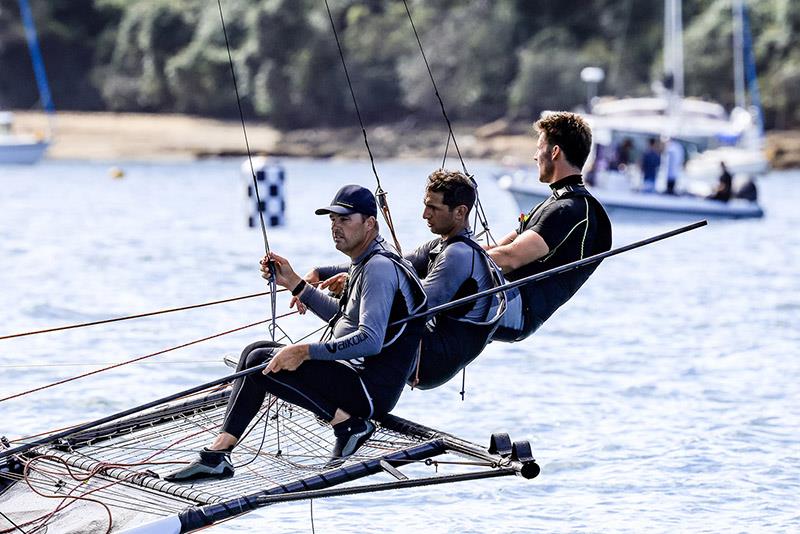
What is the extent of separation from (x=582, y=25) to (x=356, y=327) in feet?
168

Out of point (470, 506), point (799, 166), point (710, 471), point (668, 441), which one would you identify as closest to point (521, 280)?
point (470, 506)

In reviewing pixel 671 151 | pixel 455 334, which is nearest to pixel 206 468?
pixel 455 334

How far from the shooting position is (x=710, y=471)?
9477 millimetres

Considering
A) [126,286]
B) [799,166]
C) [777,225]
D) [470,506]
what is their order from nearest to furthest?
[470,506]
[126,286]
[777,225]
[799,166]

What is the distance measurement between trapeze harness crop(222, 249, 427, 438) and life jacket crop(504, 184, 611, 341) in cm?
82

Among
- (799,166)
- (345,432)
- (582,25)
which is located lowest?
(345,432)

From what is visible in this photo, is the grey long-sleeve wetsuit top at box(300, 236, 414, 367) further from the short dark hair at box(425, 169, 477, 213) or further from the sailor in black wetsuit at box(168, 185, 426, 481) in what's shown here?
the short dark hair at box(425, 169, 477, 213)

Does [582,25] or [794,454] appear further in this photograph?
[582,25]

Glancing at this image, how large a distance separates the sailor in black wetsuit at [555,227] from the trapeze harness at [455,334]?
23 centimetres

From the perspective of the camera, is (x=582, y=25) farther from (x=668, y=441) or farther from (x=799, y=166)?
(x=668, y=441)

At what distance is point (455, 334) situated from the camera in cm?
622

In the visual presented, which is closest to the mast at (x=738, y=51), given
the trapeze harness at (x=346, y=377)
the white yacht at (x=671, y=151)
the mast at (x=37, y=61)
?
the white yacht at (x=671, y=151)

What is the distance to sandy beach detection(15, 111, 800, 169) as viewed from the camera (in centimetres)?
5378

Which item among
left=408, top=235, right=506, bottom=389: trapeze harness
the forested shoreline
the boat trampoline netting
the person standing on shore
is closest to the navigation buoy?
the person standing on shore
